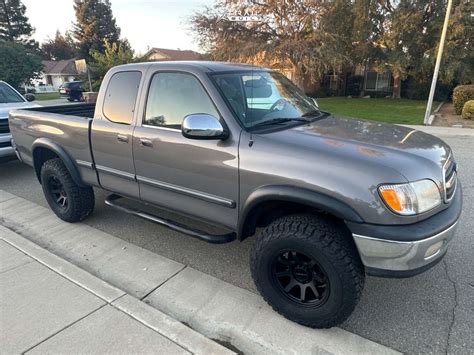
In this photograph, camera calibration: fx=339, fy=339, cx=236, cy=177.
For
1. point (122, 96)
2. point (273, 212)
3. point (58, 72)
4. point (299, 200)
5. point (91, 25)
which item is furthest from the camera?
point (58, 72)

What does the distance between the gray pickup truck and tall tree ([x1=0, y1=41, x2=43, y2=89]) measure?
2976 centimetres

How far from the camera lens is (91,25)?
150ft

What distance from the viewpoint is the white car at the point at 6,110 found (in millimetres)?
6047

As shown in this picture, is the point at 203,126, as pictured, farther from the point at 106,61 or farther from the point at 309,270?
the point at 106,61

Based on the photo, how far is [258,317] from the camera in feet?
8.54

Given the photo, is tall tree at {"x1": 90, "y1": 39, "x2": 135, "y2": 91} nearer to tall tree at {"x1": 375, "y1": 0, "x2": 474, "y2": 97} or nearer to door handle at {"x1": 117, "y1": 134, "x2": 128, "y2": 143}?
tall tree at {"x1": 375, "y1": 0, "x2": 474, "y2": 97}

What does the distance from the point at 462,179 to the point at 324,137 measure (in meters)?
4.33

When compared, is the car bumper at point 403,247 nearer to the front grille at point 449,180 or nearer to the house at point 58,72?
the front grille at point 449,180

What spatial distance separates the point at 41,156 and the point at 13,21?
57.7 m

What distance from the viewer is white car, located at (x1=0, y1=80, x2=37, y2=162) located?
19.8 ft

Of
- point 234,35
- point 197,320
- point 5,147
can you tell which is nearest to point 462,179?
point 197,320

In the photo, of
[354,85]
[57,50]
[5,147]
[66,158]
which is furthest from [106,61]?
[57,50]

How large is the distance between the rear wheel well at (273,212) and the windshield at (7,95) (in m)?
6.88

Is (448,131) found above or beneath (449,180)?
beneath
